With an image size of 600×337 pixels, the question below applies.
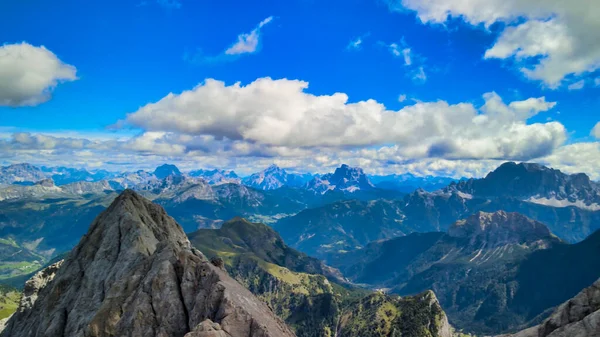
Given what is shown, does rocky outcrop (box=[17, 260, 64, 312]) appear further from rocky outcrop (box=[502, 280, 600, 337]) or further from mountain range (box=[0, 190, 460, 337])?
rocky outcrop (box=[502, 280, 600, 337])

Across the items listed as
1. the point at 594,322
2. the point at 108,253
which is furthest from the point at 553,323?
the point at 108,253

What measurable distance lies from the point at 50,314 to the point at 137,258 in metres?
20.5

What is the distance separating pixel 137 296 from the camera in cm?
5462

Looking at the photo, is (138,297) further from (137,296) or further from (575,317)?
(575,317)

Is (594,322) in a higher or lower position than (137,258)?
higher

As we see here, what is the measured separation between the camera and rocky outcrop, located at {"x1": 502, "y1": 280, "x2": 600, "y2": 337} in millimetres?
36094

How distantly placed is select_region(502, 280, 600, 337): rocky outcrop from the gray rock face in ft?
105

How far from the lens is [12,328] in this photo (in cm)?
8912

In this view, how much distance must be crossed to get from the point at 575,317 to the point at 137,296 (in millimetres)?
55740

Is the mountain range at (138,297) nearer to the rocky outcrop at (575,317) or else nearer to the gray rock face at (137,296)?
the gray rock face at (137,296)

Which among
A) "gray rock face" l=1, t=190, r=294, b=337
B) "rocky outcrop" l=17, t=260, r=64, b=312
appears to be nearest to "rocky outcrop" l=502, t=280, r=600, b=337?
"gray rock face" l=1, t=190, r=294, b=337

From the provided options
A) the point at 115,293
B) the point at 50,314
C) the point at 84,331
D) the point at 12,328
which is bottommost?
the point at 12,328

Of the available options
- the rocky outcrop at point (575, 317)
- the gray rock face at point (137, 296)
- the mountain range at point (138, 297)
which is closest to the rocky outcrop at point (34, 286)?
the mountain range at point (138, 297)

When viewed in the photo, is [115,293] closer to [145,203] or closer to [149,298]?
[149,298]
